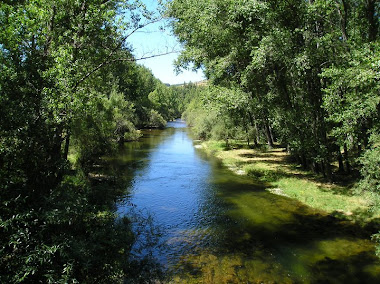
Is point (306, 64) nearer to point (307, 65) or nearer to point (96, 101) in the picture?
point (307, 65)

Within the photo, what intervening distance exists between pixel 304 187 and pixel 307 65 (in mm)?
8901

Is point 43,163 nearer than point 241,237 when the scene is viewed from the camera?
Yes

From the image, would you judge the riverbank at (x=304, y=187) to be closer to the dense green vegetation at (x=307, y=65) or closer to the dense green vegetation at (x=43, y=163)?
the dense green vegetation at (x=307, y=65)

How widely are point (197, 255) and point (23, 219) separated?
296 inches

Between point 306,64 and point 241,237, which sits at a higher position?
point 306,64

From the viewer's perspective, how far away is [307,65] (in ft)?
61.0

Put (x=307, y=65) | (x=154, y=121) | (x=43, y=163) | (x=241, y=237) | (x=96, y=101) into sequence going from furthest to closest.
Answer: (x=154, y=121)
(x=307, y=65)
(x=96, y=101)
(x=241, y=237)
(x=43, y=163)

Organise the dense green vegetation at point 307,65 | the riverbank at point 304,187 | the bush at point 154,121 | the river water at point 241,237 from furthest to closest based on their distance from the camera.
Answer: the bush at point 154,121
the riverbank at point 304,187
the dense green vegetation at point 307,65
the river water at point 241,237

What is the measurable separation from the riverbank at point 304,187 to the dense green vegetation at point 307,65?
1322mm

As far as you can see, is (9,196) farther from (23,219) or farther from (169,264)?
Result: (169,264)

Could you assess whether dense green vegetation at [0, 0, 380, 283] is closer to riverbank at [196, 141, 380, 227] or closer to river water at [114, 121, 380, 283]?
riverbank at [196, 141, 380, 227]

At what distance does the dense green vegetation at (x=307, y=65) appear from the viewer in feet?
48.8

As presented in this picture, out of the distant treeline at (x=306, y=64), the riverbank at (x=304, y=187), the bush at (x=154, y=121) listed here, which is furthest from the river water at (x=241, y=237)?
the bush at (x=154, y=121)

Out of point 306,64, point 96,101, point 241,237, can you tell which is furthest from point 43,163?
point 306,64
